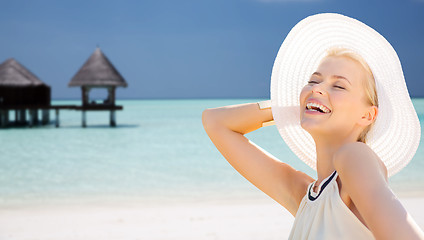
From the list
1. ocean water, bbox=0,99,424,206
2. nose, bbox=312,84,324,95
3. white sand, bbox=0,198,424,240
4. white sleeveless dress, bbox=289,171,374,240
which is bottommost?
ocean water, bbox=0,99,424,206

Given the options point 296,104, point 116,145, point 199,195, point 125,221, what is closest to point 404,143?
point 296,104

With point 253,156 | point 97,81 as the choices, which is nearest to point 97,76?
point 97,81

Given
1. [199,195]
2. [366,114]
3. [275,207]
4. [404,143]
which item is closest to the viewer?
[366,114]

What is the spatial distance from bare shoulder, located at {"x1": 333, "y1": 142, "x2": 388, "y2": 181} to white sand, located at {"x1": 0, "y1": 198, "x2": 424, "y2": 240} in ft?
12.7

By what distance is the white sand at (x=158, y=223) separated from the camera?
5258 millimetres

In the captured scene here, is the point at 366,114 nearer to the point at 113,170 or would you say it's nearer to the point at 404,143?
the point at 404,143

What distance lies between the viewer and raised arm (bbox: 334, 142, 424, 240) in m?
1.03

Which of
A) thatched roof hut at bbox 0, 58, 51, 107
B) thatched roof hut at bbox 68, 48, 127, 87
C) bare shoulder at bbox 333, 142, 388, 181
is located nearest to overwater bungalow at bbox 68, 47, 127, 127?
thatched roof hut at bbox 68, 48, 127, 87

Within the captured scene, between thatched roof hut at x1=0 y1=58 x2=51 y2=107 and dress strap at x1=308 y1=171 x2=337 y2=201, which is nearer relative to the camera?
dress strap at x1=308 y1=171 x2=337 y2=201

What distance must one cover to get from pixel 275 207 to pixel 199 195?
8.84 feet

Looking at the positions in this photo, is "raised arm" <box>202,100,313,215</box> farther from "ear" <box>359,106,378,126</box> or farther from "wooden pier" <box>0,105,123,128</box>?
"wooden pier" <box>0,105,123,128</box>

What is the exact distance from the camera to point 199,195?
9.16 m

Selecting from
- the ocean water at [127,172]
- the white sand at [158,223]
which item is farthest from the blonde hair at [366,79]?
the ocean water at [127,172]

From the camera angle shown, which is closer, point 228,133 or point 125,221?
point 228,133
